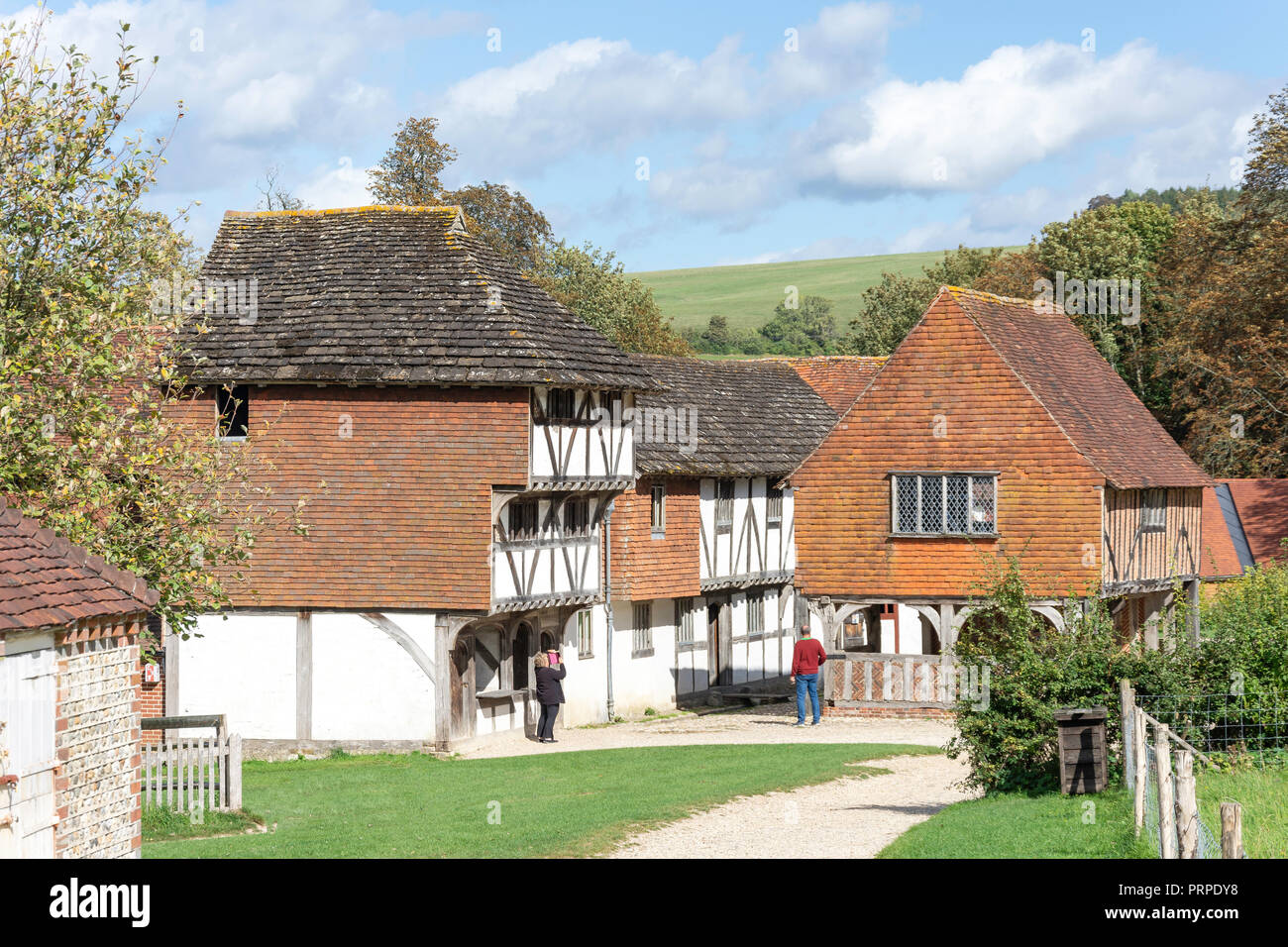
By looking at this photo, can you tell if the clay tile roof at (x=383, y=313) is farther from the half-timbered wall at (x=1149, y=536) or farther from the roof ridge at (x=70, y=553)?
the roof ridge at (x=70, y=553)

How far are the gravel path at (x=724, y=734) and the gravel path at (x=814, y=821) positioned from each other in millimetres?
5133

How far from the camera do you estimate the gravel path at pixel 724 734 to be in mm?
30531

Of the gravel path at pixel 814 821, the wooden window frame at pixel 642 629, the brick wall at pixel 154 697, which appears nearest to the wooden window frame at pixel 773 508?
the wooden window frame at pixel 642 629

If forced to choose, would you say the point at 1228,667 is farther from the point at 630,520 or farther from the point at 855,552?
the point at 630,520

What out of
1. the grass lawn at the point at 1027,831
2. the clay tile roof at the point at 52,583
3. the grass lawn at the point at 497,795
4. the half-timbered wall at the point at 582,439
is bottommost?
the grass lawn at the point at 497,795

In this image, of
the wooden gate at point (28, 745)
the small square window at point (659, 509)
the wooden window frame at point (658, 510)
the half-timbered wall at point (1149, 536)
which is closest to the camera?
the wooden gate at point (28, 745)

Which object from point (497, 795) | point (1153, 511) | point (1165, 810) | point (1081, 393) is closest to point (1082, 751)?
point (1165, 810)

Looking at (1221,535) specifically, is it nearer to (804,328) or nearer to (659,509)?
(659,509)

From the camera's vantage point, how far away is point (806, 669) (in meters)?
32.7

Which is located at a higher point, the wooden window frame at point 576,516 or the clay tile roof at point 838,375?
the clay tile roof at point 838,375

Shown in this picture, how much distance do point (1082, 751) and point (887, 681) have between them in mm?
15525

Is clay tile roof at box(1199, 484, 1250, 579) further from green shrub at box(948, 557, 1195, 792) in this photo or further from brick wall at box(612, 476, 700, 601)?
green shrub at box(948, 557, 1195, 792)
